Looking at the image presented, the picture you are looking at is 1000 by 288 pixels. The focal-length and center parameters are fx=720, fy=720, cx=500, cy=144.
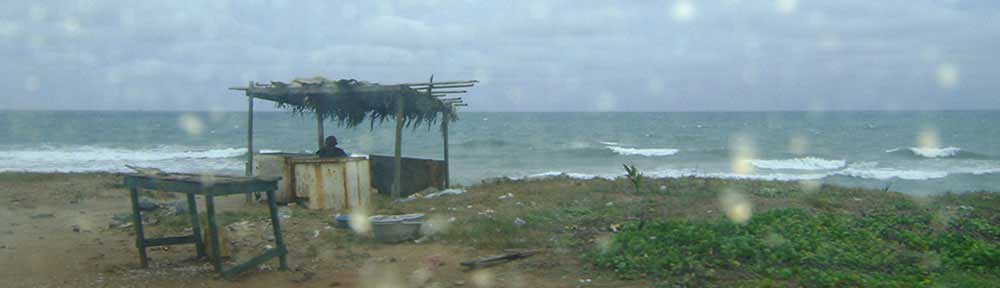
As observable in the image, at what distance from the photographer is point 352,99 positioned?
13.0 metres

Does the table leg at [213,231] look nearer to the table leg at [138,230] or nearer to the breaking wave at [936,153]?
the table leg at [138,230]

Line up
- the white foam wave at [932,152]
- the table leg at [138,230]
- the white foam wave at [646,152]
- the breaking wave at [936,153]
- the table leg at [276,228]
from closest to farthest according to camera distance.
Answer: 1. the table leg at [276,228]
2. the table leg at [138,230]
3. the breaking wave at [936,153]
4. the white foam wave at [932,152]
5. the white foam wave at [646,152]

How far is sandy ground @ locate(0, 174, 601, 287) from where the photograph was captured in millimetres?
6301

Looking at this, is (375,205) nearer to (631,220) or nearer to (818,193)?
(631,220)

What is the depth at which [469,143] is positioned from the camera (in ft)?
143

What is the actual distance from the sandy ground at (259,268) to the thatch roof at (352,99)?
2642 mm

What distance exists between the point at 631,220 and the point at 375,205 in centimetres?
441

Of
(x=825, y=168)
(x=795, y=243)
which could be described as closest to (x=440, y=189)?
(x=795, y=243)

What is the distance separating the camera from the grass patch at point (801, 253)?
5.95 meters

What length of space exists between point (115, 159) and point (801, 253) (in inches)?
1445

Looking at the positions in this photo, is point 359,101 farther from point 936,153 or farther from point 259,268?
point 936,153

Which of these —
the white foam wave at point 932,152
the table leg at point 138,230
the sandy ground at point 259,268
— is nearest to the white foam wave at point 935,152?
the white foam wave at point 932,152

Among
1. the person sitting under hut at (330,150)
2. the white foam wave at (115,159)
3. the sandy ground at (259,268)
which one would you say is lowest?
the white foam wave at (115,159)

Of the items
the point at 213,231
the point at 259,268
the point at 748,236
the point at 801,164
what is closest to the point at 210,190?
the point at 213,231
